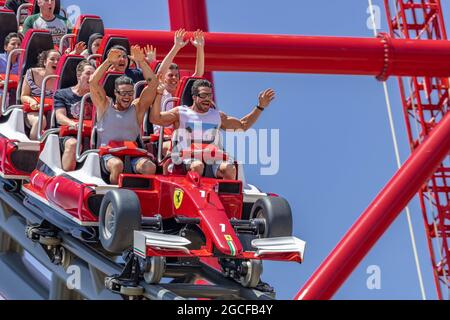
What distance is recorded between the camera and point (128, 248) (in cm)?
597

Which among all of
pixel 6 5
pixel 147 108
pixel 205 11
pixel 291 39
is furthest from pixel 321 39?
pixel 147 108

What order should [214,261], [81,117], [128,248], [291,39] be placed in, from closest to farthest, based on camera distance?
[128,248] < [81,117] < [214,261] < [291,39]

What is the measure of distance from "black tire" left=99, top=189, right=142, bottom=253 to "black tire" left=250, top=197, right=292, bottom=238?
0.63 metres

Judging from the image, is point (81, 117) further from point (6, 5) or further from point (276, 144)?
point (6, 5)

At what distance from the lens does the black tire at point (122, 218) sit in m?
5.83

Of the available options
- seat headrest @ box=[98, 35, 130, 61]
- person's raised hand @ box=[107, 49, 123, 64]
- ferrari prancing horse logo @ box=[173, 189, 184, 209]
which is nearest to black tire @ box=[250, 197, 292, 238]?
ferrari prancing horse logo @ box=[173, 189, 184, 209]

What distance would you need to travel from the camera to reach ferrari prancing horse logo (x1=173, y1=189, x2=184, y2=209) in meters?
6.10

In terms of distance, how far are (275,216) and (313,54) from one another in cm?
365

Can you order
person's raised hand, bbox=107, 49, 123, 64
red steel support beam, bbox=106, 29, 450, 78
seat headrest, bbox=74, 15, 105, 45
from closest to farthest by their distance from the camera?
person's raised hand, bbox=107, 49, 123, 64, seat headrest, bbox=74, 15, 105, 45, red steel support beam, bbox=106, 29, 450, 78

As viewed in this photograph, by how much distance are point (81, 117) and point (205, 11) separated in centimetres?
364

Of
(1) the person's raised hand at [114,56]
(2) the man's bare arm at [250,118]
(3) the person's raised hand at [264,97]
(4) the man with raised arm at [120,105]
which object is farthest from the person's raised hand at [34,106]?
(3) the person's raised hand at [264,97]

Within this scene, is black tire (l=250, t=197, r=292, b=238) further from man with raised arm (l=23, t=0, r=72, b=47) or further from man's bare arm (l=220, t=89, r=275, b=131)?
man with raised arm (l=23, t=0, r=72, b=47)

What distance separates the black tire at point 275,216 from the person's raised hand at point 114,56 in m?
1.08

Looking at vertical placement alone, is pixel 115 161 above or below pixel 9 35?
below
